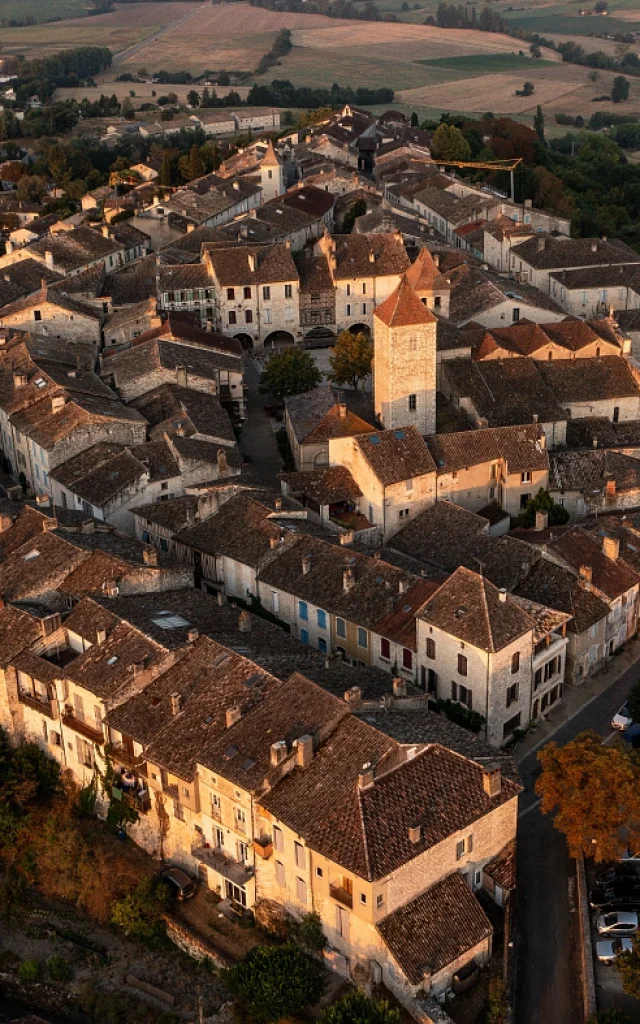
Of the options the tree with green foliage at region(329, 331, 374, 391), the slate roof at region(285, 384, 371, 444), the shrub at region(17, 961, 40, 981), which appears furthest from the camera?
the tree with green foliage at region(329, 331, 374, 391)

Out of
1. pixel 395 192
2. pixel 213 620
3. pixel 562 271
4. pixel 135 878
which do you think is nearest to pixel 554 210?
pixel 395 192

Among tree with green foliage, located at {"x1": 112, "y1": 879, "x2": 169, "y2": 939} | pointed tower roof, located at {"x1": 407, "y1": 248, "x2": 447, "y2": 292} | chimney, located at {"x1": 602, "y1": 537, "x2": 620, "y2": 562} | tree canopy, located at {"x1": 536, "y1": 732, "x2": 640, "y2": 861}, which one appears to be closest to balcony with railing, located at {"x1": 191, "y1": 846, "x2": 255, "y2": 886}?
→ tree with green foliage, located at {"x1": 112, "y1": 879, "x2": 169, "y2": 939}

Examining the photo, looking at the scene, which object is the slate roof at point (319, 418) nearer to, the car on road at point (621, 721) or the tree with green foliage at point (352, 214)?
the car on road at point (621, 721)

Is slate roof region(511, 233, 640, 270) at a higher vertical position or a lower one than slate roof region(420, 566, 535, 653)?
lower

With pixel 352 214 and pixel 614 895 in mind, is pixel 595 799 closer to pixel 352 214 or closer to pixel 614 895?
pixel 614 895

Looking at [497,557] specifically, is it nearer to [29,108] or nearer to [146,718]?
[146,718]

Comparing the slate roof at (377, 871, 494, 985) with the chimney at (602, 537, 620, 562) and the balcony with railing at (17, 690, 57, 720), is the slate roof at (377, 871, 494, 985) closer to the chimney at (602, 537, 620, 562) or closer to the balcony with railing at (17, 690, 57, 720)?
the balcony with railing at (17, 690, 57, 720)
